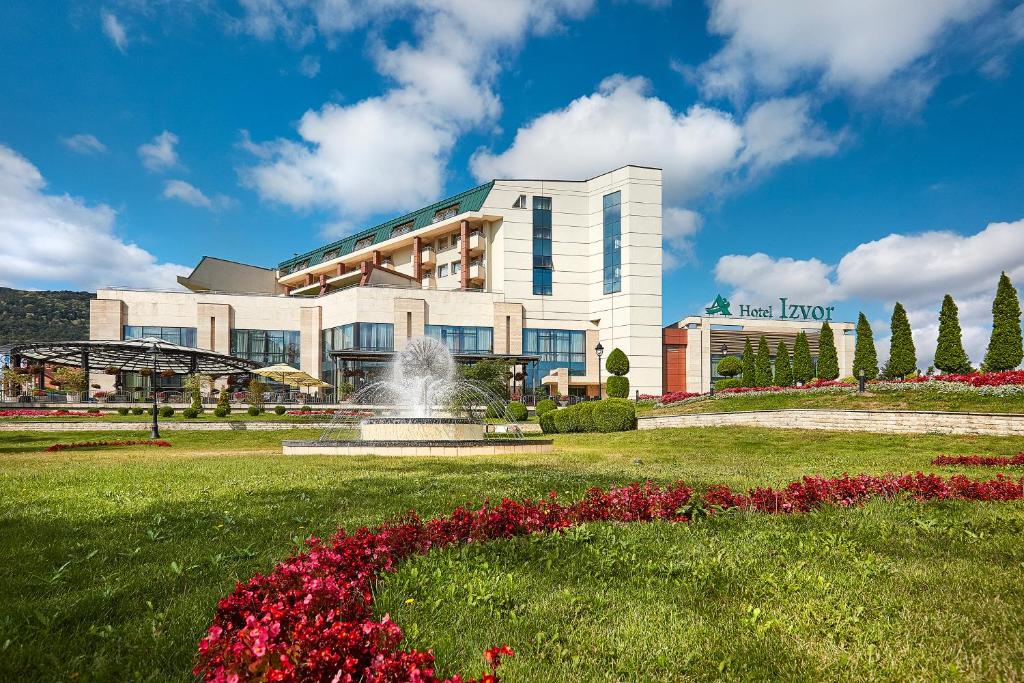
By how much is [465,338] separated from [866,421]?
3629 centimetres

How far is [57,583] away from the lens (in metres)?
3.87

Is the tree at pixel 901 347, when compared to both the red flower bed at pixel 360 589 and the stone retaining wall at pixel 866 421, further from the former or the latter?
the red flower bed at pixel 360 589

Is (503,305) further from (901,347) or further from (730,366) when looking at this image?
(901,347)

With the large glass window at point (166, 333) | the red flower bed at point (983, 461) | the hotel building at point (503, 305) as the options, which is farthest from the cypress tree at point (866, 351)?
the large glass window at point (166, 333)

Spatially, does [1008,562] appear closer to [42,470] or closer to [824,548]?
[824,548]

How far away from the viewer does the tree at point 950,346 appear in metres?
28.3

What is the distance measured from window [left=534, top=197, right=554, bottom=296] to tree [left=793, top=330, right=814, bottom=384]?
21475mm

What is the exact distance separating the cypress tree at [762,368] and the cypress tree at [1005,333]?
19039 millimetres

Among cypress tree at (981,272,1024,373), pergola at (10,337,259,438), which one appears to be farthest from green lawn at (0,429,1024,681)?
pergola at (10,337,259,438)

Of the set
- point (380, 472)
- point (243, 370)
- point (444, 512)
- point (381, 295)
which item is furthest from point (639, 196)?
point (444, 512)

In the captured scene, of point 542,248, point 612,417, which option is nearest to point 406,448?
point 612,417

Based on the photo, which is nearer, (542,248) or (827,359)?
(827,359)

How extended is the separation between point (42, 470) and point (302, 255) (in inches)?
2812

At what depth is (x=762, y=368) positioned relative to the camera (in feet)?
148
